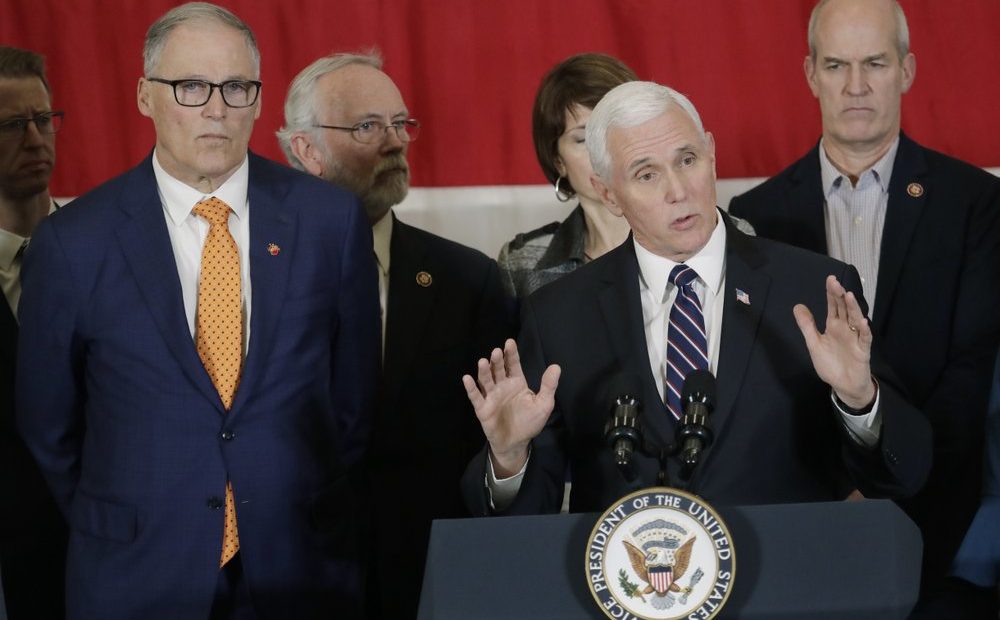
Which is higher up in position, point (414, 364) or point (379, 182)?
point (379, 182)

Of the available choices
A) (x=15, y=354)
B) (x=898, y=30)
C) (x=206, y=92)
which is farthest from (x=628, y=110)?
(x=15, y=354)

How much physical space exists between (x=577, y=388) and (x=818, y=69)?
142 centimetres

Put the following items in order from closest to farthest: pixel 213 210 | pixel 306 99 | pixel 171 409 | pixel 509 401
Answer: pixel 509 401, pixel 171 409, pixel 213 210, pixel 306 99

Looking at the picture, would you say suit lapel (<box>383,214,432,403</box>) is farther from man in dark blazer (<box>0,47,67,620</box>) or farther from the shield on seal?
the shield on seal

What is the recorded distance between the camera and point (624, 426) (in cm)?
211

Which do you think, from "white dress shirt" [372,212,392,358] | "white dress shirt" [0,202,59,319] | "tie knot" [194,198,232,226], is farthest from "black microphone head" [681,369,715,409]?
"white dress shirt" [0,202,59,319]

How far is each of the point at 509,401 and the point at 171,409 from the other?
0.67 meters

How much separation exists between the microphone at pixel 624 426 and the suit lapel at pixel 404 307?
119cm

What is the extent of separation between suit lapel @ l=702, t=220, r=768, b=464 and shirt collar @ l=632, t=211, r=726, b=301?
0.02 meters

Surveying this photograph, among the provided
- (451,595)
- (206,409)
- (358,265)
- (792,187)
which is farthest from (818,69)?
(451,595)

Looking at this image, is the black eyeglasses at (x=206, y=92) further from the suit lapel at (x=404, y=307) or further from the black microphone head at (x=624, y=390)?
the black microphone head at (x=624, y=390)

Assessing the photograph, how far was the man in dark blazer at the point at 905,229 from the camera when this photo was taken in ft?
10.8

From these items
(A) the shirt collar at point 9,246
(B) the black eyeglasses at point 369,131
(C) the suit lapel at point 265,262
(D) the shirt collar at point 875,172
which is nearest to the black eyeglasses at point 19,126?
(A) the shirt collar at point 9,246

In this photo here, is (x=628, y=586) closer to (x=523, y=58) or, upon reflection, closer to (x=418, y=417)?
(x=418, y=417)
